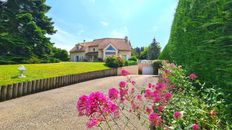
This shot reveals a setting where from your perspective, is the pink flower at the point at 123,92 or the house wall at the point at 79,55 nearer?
the pink flower at the point at 123,92

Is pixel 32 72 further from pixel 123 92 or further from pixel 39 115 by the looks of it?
pixel 123 92

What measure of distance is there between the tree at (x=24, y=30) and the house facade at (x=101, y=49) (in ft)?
49.8

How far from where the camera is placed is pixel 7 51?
21.2 metres

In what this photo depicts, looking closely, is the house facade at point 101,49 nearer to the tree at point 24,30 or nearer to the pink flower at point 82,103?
the tree at point 24,30

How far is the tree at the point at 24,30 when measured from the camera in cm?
2126

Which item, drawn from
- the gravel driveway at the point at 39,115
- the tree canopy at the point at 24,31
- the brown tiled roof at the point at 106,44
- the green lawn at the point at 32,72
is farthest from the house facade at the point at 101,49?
the gravel driveway at the point at 39,115

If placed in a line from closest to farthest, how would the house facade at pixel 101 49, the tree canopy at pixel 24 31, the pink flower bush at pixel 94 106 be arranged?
1. the pink flower bush at pixel 94 106
2. the tree canopy at pixel 24 31
3. the house facade at pixel 101 49

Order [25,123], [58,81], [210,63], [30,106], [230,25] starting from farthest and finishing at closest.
A: [58,81]
[30,106]
[25,123]
[210,63]
[230,25]

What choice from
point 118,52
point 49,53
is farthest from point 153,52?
point 49,53

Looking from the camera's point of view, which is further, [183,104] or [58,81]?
[58,81]

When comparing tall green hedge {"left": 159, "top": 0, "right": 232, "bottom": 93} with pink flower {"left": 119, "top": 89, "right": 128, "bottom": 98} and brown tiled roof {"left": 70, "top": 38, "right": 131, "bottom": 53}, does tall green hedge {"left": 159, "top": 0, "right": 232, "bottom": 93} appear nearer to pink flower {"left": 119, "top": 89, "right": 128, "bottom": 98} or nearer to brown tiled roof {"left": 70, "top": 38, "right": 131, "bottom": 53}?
pink flower {"left": 119, "top": 89, "right": 128, "bottom": 98}

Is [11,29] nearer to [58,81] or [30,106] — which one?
[58,81]

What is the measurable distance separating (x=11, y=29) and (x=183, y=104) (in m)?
24.6

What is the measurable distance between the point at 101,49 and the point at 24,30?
18.4 meters
